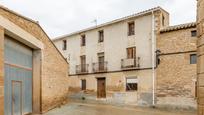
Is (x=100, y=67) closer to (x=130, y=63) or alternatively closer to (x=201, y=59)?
(x=130, y=63)

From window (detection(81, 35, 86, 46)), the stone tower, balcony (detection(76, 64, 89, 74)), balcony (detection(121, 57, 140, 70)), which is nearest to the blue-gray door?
the stone tower

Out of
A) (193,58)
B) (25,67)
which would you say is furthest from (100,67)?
(25,67)

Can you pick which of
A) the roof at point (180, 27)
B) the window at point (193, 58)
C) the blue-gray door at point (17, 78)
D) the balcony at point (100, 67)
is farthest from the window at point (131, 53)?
the blue-gray door at point (17, 78)

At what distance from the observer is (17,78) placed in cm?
973

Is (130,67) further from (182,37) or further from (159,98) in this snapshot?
(182,37)

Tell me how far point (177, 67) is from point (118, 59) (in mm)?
5786

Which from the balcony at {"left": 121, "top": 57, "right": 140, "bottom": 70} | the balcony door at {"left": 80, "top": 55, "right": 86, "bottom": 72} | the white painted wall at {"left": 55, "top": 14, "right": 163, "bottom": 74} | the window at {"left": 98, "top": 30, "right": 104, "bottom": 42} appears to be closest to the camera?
the white painted wall at {"left": 55, "top": 14, "right": 163, "bottom": 74}

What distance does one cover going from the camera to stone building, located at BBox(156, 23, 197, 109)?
1632 centimetres

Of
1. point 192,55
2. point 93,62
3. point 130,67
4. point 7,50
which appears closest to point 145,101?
point 130,67

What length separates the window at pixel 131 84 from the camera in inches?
766

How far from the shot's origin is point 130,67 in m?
19.6

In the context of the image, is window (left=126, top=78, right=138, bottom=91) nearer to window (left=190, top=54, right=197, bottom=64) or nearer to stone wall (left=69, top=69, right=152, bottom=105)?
stone wall (left=69, top=69, right=152, bottom=105)

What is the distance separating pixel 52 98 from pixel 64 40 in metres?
15.2

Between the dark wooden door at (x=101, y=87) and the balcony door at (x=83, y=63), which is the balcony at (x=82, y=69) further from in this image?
the dark wooden door at (x=101, y=87)
